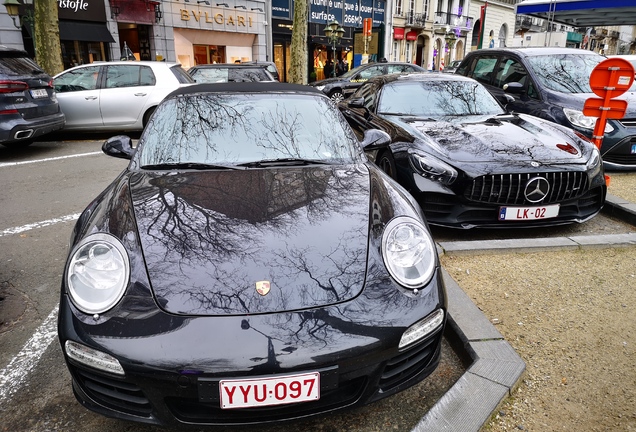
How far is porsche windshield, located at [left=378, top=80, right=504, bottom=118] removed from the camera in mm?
4965

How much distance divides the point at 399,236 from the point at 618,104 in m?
3.78

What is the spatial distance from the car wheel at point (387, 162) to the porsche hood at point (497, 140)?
309 millimetres

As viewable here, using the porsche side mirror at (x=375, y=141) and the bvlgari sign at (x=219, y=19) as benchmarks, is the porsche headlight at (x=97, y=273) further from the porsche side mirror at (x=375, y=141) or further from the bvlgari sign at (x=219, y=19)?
the bvlgari sign at (x=219, y=19)

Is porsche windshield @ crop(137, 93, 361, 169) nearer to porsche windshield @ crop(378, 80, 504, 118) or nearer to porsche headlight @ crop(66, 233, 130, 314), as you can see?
porsche headlight @ crop(66, 233, 130, 314)

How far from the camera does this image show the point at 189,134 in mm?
2793

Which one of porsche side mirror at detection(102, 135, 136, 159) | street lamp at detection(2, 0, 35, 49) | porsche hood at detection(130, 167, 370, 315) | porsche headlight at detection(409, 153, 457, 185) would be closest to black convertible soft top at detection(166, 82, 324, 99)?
porsche side mirror at detection(102, 135, 136, 159)

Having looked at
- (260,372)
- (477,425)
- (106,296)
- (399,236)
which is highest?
(399,236)

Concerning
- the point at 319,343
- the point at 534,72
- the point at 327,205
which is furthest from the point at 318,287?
the point at 534,72

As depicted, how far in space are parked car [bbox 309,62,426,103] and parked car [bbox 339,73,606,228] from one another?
976 cm

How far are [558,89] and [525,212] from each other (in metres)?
3.40

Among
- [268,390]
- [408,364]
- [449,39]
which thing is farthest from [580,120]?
[449,39]

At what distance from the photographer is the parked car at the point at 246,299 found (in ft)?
5.20

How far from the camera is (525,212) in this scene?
3686mm

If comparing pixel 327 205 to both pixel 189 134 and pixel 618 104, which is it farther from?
pixel 618 104
